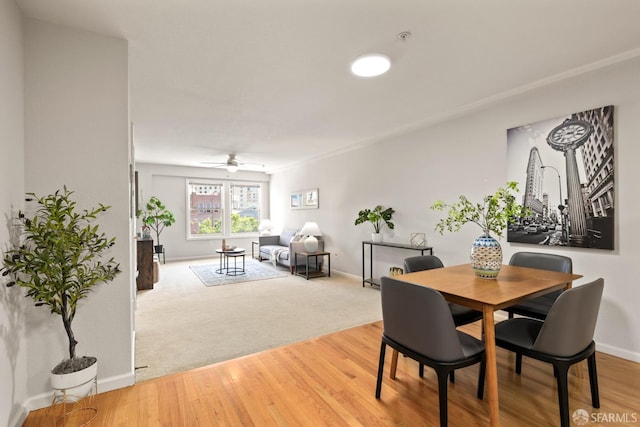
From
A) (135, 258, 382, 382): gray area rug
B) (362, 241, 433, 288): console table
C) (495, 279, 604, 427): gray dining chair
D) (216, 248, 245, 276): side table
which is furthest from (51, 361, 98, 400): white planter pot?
(216, 248, 245, 276): side table

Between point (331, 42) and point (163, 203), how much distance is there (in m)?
6.94

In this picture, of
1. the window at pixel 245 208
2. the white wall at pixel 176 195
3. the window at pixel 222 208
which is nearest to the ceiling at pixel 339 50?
the white wall at pixel 176 195

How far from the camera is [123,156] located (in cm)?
207

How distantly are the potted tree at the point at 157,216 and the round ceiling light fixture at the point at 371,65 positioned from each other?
222 inches

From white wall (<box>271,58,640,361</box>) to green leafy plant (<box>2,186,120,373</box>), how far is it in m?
3.67

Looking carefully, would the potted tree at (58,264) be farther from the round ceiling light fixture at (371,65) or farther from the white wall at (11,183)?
the round ceiling light fixture at (371,65)

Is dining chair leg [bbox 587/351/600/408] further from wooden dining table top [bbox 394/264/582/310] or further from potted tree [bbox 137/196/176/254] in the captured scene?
potted tree [bbox 137/196/176/254]

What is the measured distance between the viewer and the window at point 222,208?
7988mm

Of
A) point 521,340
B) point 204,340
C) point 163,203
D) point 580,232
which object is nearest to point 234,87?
point 204,340

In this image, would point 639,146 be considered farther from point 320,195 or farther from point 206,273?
point 206,273

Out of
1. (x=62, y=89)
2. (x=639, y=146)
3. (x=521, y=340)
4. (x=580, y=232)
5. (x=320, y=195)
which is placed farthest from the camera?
(x=320, y=195)

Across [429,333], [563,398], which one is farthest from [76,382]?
[563,398]

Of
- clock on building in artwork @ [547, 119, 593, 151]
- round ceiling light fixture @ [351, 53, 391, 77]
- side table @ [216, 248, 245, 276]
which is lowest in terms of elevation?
side table @ [216, 248, 245, 276]

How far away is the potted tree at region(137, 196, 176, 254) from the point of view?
21.5 feet
